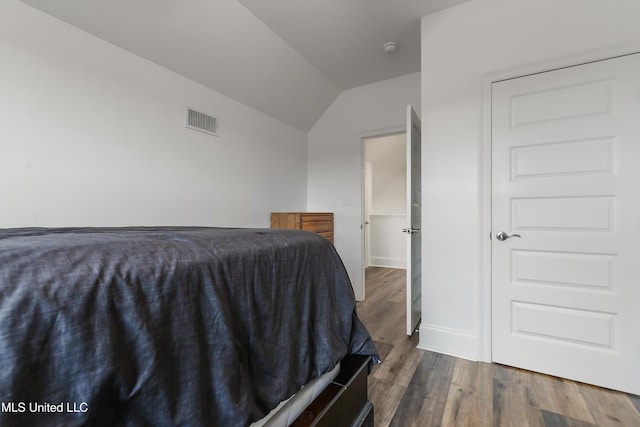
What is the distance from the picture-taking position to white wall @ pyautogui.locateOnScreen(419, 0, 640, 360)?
185cm

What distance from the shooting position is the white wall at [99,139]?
4.98 feet

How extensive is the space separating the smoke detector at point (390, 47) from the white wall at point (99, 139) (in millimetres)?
1590

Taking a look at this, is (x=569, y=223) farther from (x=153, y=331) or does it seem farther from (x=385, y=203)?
(x=385, y=203)

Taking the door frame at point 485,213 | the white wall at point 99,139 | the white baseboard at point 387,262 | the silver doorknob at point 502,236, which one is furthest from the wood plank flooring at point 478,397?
the white baseboard at point 387,262

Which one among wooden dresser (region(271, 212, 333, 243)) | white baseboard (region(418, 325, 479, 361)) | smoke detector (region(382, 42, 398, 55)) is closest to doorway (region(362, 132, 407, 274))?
wooden dresser (region(271, 212, 333, 243))

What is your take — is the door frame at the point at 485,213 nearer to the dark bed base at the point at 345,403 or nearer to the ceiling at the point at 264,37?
the ceiling at the point at 264,37

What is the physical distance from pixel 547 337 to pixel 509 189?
3.35 feet

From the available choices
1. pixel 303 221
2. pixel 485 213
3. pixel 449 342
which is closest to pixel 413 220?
pixel 485 213

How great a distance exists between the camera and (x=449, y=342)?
2.13 meters

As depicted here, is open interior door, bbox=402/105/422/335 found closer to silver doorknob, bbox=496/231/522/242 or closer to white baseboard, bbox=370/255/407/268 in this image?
silver doorknob, bbox=496/231/522/242

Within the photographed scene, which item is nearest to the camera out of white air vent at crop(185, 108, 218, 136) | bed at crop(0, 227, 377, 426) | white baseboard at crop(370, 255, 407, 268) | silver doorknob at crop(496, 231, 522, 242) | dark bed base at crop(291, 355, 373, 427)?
bed at crop(0, 227, 377, 426)

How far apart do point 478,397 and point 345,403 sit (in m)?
1.04

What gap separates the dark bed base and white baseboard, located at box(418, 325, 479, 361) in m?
1.14

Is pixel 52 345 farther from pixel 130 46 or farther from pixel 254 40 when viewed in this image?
pixel 254 40
